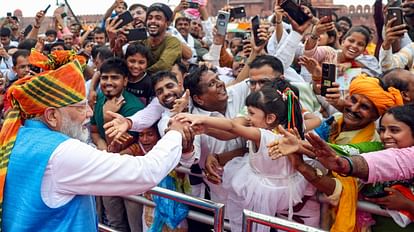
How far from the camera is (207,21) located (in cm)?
680

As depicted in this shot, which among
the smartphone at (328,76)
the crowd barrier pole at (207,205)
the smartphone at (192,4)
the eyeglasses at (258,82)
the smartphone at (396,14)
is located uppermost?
the smartphone at (192,4)

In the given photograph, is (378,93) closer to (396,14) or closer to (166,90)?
(396,14)

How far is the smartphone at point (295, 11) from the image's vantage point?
396 centimetres

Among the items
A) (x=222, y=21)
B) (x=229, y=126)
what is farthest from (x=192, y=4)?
(x=229, y=126)

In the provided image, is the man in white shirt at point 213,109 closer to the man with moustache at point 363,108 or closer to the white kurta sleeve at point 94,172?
the man with moustache at point 363,108

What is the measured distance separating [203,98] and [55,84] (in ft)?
4.31

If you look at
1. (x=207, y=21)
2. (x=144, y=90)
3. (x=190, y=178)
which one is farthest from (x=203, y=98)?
(x=207, y=21)

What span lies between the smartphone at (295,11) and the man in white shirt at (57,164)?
212 centimetres

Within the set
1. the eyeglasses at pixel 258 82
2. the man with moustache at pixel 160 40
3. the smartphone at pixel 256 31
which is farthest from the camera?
the man with moustache at pixel 160 40

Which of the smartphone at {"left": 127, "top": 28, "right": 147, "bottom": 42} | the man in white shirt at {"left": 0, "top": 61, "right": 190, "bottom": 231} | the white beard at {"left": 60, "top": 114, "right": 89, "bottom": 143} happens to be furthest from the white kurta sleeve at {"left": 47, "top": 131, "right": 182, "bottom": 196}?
the smartphone at {"left": 127, "top": 28, "right": 147, "bottom": 42}

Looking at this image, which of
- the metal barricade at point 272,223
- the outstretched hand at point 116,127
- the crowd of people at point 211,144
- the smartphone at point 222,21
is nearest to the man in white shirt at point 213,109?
the crowd of people at point 211,144

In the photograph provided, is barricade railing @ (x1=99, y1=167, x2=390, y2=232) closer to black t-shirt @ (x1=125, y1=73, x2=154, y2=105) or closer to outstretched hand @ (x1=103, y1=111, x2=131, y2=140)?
outstretched hand @ (x1=103, y1=111, x2=131, y2=140)

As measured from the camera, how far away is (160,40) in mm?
4598

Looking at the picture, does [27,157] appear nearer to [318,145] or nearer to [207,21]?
[318,145]
